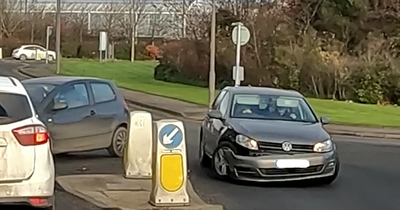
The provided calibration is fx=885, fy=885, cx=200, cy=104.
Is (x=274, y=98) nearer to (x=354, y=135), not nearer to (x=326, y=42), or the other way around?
(x=354, y=135)

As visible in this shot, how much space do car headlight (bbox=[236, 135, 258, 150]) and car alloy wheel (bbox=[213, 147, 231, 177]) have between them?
295 mm

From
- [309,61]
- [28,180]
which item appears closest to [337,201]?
[28,180]

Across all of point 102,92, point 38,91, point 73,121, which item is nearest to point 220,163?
point 73,121

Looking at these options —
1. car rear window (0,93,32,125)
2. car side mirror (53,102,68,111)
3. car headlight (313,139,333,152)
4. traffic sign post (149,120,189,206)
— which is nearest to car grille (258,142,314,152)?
car headlight (313,139,333,152)

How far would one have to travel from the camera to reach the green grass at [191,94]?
28.9m

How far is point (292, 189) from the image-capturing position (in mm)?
13148

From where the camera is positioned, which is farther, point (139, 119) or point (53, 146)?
point (53, 146)

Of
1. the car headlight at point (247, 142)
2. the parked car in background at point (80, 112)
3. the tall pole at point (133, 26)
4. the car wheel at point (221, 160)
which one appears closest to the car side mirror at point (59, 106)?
the parked car in background at point (80, 112)

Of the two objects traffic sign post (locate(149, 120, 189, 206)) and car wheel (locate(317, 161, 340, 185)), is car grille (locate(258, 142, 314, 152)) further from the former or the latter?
traffic sign post (locate(149, 120, 189, 206))

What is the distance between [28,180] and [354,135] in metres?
17.2

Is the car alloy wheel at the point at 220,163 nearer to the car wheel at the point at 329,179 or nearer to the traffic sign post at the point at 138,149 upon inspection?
the traffic sign post at the point at 138,149

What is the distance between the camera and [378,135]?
2484 cm

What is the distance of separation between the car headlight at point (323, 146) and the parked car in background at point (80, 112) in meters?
3.40

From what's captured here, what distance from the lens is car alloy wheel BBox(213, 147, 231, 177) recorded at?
13.6 meters
